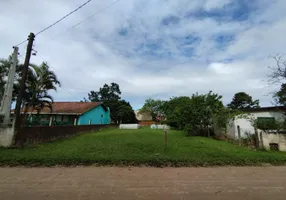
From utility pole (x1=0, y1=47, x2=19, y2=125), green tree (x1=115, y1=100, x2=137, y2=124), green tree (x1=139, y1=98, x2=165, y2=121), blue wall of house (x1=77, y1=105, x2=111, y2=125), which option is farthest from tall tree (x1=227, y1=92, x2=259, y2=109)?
utility pole (x1=0, y1=47, x2=19, y2=125)

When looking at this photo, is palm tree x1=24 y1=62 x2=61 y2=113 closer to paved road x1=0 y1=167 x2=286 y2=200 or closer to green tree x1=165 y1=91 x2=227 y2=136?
paved road x1=0 y1=167 x2=286 y2=200

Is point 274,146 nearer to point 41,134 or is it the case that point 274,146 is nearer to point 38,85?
point 41,134

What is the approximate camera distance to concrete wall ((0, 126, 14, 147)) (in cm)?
A: 747

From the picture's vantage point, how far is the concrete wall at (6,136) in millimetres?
7468

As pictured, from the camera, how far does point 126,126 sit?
27.1 m

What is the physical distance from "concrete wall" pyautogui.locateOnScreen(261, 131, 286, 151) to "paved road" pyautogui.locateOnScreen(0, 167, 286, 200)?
3.56 metres

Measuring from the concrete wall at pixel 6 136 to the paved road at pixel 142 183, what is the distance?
11.8ft

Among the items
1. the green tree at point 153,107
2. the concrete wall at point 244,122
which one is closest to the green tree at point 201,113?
the concrete wall at point 244,122

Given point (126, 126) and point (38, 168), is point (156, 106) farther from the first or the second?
point (38, 168)

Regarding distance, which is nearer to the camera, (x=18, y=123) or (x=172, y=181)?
(x=172, y=181)

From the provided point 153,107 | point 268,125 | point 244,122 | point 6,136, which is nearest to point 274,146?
point 268,125

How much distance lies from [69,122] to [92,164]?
15194mm

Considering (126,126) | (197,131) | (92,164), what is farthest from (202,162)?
(126,126)

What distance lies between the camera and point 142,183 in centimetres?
378
